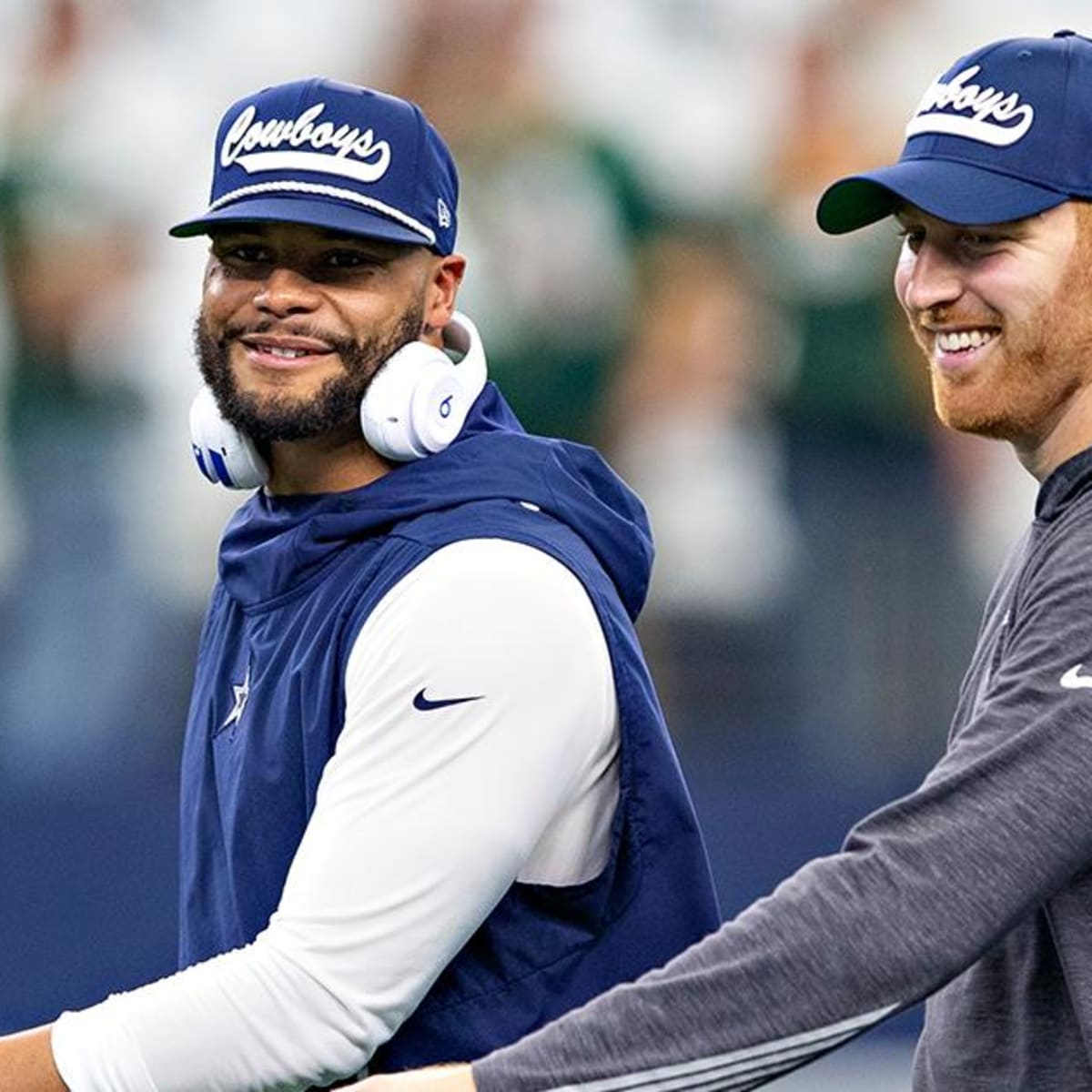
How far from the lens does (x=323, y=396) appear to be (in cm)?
294

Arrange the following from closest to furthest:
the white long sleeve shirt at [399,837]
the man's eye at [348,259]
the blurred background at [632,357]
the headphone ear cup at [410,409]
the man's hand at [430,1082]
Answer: the man's hand at [430,1082], the white long sleeve shirt at [399,837], the headphone ear cup at [410,409], the man's eye at [348,259], the blurred background at [632,357]

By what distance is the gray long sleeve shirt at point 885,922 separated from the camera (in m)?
2.03

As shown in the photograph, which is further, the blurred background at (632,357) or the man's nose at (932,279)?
the blurred background at (632,357)

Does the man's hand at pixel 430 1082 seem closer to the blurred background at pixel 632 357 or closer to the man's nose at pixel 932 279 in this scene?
the man's nose at pixel 932 279

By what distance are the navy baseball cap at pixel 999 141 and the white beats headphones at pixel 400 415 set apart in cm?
51

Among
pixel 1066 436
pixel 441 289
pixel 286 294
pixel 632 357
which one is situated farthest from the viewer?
pixel 632 357

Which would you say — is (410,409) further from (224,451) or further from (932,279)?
(932,279)

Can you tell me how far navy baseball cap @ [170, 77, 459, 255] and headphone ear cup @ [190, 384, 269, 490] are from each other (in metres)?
0.21

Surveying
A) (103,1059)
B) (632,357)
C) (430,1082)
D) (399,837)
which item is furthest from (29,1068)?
(632,357)

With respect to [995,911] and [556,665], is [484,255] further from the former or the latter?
[995,911]

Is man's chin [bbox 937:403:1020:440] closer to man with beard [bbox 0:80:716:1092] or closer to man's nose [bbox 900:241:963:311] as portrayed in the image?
man's nose [bbox 900:241:963:311]

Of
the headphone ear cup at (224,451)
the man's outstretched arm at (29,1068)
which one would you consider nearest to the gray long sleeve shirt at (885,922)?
the man's outstretched arm at (29,1068)

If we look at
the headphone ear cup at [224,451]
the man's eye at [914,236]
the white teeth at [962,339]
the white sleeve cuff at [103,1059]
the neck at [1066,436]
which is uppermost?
the man's eye at [914,236]

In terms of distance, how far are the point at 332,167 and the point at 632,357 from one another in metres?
3.62
